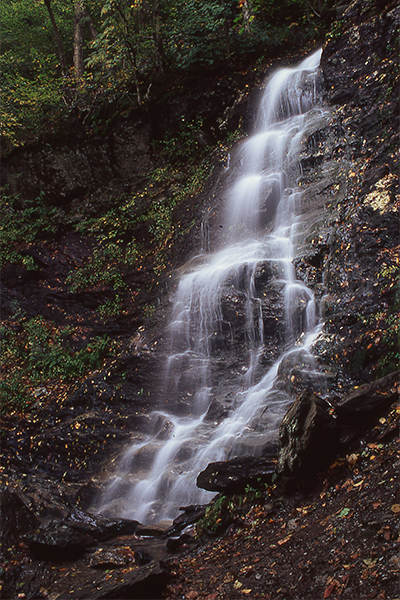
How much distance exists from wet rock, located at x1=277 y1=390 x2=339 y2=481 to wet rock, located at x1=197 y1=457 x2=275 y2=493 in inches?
16.4

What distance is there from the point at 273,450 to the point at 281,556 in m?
2.21

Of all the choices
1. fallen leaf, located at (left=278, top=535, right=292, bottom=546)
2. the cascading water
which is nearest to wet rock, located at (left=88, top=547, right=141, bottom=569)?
the cascading water

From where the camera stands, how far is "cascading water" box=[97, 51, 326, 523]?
682 centimetres

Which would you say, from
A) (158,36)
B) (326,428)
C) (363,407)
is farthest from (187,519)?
(158,36)

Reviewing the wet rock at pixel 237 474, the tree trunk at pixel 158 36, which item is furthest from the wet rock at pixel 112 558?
the tree trunk at pixel 158 36

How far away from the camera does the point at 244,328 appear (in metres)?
8.72

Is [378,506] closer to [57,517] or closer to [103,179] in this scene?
[57,517]

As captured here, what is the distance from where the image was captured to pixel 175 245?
1182cm

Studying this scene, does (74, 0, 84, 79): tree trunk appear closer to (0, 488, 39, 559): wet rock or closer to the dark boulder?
(0, 488, 39, 559): wet rock

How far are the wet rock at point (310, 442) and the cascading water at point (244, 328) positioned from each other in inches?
57.4

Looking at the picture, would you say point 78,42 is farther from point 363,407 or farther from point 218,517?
point 218,517

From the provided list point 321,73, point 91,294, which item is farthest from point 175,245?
point 321,73

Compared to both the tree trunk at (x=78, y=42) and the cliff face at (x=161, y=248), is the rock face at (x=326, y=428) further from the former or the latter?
the tree trunk at (x=78, y=42)

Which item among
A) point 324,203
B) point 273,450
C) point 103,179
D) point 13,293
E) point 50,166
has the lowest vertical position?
point 273,450
